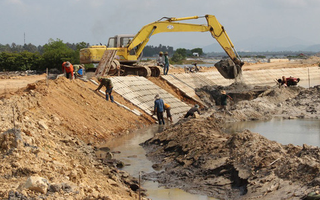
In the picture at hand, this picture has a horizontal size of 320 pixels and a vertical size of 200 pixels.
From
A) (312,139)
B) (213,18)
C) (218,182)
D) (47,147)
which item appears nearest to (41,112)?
(47,147)

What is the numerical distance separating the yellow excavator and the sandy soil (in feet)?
17.3

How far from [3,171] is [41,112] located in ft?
25.2

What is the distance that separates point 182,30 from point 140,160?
1615 cm

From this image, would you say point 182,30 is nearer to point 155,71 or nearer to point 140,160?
point 155,71

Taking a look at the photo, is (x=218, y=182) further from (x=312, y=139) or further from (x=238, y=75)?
(x=238, y=75)

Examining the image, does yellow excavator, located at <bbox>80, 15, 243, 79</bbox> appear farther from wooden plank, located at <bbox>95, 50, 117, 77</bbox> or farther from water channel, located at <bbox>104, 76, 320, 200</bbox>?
water channel, located at <bbox>104, 76, 320, 200</bbox>

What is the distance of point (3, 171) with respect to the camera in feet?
29.1

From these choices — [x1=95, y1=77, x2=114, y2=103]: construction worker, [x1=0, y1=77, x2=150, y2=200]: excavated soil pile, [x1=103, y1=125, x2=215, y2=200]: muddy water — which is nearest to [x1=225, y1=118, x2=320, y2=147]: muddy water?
[x1=103, y1=125, x2=215, y2=200]: muddy water

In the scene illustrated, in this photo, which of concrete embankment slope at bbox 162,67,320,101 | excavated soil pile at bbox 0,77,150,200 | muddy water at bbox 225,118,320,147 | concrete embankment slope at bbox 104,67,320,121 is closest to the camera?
excavated soil pile at bbox 0,77,150,200

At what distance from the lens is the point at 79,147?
549 inches

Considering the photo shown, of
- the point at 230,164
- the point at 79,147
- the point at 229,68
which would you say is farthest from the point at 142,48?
the point at 230,164

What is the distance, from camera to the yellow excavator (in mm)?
27984

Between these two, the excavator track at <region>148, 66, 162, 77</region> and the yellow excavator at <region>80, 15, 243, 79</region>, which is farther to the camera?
the excavator track at <region>148, 66, 162, 77</region>

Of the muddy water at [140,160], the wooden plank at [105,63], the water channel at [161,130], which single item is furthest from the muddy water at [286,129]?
the wooden plank at [105,63]
